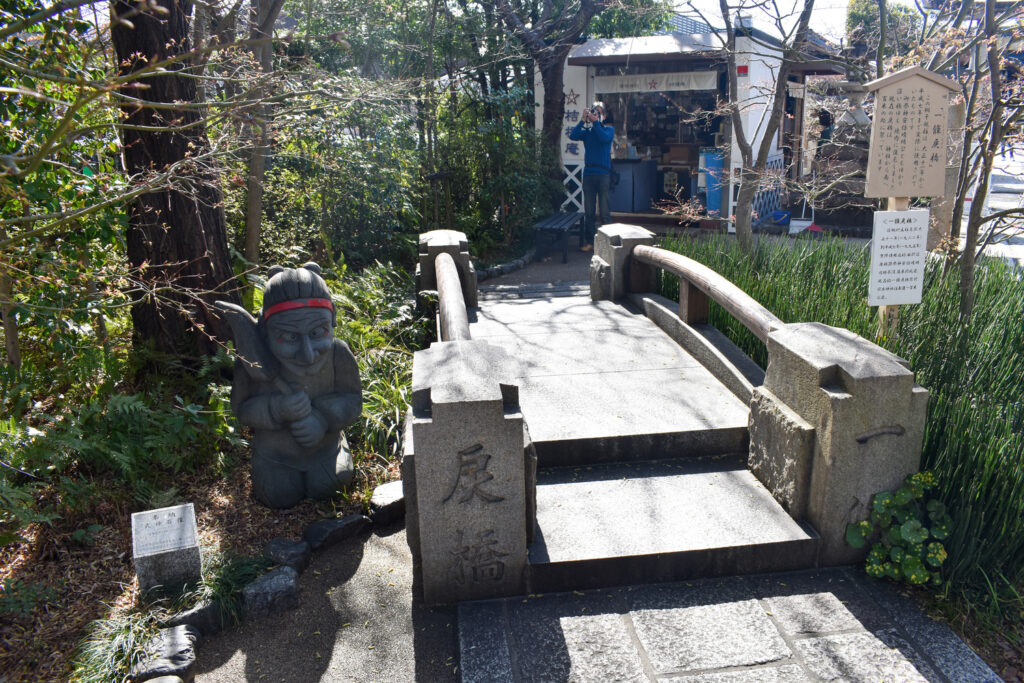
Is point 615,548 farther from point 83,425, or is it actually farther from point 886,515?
point 83,425

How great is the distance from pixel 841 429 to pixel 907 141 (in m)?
2.41

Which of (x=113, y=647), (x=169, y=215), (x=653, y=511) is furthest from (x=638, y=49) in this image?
(x=113, y=647)

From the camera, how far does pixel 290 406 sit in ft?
14.6

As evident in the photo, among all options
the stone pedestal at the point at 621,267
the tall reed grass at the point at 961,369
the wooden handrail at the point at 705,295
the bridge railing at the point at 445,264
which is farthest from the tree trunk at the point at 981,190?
the bridge railing at the point at 445,264

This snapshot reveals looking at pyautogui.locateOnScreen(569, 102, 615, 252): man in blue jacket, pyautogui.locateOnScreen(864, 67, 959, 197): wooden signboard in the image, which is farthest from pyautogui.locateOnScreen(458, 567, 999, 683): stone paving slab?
pyautogui.locateOnScreen(569, 102, 615, 252): man in blue jacket

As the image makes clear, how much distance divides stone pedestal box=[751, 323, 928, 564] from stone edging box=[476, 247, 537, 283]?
710 cm

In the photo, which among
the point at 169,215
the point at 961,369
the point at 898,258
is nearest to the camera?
the point at 961,369

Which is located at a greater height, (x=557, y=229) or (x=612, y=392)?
(x=557, y=229)

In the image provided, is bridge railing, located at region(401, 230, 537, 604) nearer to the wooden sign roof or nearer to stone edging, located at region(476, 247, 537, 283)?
the wooden sign roof

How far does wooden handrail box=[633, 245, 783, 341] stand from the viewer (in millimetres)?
4697

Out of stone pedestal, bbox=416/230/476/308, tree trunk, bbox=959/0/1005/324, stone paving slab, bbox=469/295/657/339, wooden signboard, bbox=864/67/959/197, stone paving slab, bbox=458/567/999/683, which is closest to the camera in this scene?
stone paving slab, bbox=458/567/999/683

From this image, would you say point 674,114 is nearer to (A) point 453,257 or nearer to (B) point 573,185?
(B) point 573,185

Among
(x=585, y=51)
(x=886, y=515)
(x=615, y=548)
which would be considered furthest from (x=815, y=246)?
(x=585, y=51)

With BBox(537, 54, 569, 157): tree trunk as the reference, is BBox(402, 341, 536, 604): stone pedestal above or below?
below
